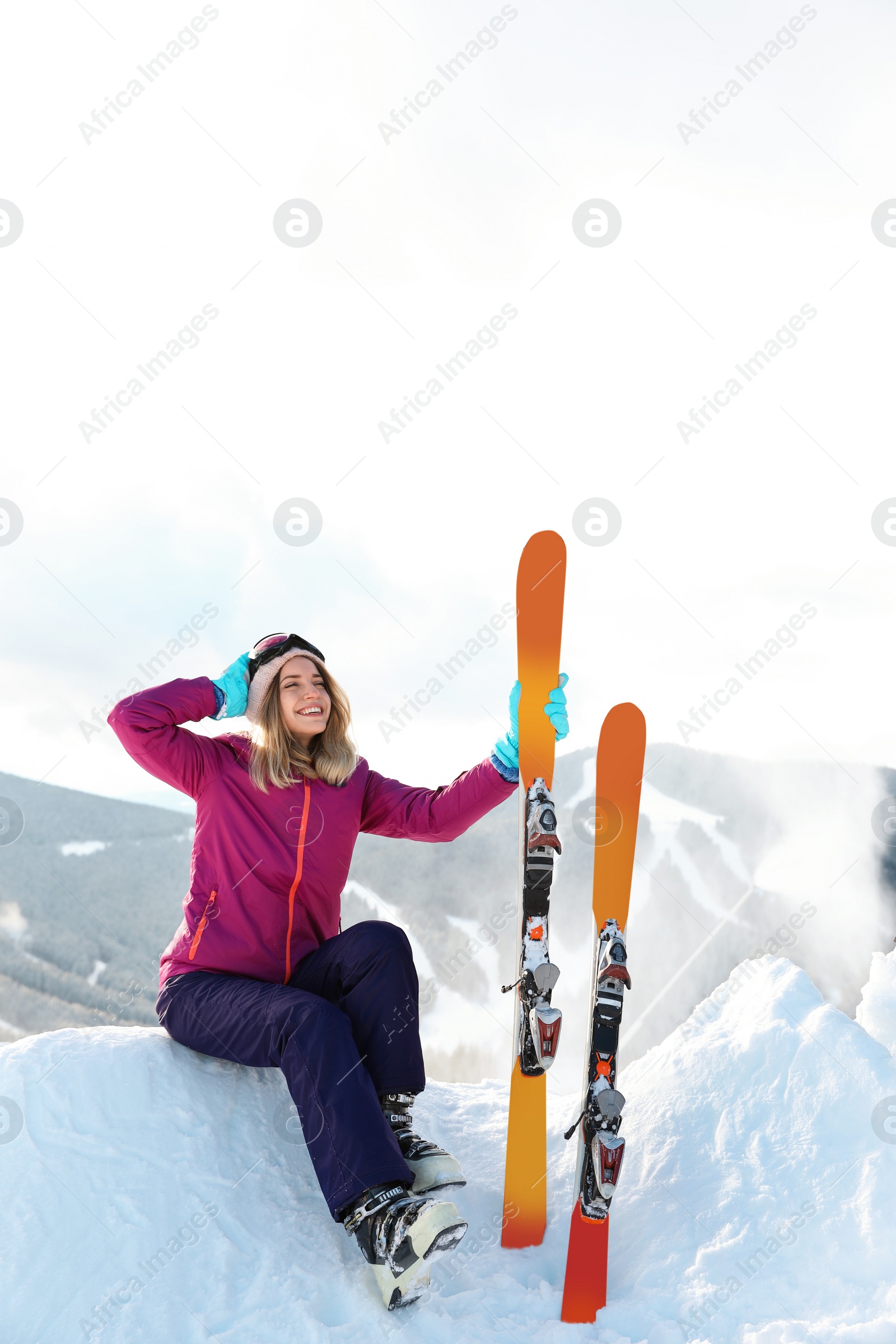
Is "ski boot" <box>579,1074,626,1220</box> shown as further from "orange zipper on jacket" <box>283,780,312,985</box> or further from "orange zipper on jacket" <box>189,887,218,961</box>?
"orange zipper on jacket" <box>189,887,218,961</box>

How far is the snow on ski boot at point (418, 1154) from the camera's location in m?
1.89

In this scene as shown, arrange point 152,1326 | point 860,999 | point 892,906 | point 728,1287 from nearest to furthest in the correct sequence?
point 152,1326
point 728,1287
point 860,999
point 892,906

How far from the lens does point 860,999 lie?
7.97 ft

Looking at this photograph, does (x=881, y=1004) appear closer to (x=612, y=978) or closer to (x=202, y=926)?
(x=612, y=978)

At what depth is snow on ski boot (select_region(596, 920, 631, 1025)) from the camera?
211cm

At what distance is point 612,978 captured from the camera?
83.9 inches

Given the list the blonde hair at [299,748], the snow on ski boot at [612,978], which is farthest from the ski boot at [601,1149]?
the blonde hair at [299,748]

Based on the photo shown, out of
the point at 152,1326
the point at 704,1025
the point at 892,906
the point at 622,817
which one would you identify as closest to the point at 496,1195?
Result: the point at 704,1025

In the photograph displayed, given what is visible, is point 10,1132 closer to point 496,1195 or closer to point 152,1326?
point 152,1326

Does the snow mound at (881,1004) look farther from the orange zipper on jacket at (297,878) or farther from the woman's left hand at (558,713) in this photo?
the orange zipper on jacket at (297,878)

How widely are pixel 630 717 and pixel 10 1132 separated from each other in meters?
2.03

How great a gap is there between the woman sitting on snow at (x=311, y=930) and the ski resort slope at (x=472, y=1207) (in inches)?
7.4

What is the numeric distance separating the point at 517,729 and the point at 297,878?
32.5 inches

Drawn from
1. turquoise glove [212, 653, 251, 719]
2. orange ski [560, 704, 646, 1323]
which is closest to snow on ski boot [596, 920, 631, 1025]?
orange ski [560, 704, 646, 1323]
